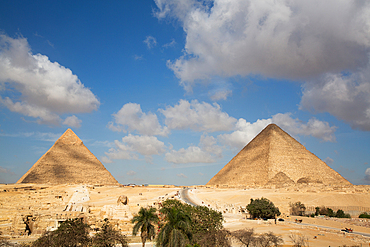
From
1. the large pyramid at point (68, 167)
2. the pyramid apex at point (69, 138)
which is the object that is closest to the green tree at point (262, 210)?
the large pyramid at point (68, 167)

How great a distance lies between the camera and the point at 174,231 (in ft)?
40.2

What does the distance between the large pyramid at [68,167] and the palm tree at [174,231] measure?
95.3 metres

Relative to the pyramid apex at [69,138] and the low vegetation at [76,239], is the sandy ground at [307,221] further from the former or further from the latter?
the pyramid apex at [69,138]

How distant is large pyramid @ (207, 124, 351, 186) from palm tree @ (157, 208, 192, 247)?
263 feet

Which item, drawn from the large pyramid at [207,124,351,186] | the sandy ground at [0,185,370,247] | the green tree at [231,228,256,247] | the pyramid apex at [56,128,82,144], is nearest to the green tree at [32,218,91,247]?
the green tree at [231,228,256,247]

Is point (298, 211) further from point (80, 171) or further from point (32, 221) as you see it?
point (80, 171)

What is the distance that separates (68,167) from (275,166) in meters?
80.9

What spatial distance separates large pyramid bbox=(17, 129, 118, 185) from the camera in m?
97.3

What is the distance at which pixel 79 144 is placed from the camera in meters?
125

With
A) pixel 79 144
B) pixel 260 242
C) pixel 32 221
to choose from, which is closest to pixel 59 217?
pixel 32 221

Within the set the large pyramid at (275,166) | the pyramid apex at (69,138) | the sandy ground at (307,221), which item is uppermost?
the pyramid apex at (69,138)

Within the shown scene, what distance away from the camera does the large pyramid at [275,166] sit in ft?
301

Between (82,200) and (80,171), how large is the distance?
71612 mm

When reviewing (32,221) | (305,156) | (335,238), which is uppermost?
(305,156)
